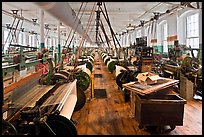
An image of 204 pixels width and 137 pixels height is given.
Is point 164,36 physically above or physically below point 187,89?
above

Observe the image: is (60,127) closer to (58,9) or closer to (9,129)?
(9,129)

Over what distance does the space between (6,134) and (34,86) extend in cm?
241

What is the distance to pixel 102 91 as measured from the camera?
6332 mm

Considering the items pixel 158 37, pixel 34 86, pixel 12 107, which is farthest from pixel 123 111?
pixel 158 37

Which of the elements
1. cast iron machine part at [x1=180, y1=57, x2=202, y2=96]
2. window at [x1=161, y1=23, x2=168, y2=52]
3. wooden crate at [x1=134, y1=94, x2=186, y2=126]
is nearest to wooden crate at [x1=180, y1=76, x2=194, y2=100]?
cast iron machine part at [x1=180, y1=57, x2=202, y2=96]

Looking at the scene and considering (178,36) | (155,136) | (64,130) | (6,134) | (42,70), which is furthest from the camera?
(178,36)

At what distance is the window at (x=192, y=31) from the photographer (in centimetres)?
887

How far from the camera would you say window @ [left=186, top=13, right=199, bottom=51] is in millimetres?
8867

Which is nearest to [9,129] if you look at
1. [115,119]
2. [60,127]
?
[60,127]

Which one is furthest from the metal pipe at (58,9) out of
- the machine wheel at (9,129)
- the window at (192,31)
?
the window at (192,31)

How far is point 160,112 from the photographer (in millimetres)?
3260

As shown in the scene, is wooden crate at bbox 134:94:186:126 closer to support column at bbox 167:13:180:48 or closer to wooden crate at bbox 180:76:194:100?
wooden crate at bbox 180:76:194:100

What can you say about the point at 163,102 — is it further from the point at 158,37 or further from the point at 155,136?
the point at 158,37

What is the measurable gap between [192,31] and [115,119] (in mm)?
6712
